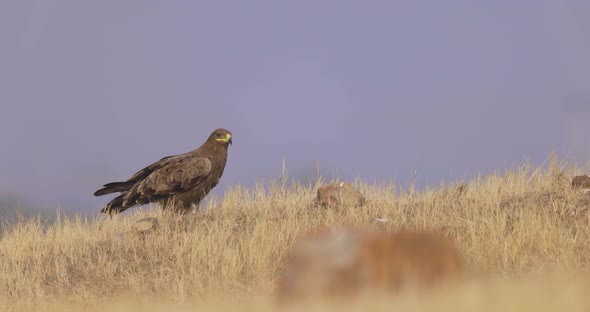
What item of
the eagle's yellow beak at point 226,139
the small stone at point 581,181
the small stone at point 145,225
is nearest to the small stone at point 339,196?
the eagle's yellow beak at point 226,139

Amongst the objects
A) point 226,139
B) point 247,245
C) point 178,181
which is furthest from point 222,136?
point 247,245

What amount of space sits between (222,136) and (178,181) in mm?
1095

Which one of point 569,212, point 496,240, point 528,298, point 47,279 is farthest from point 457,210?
point 528,298

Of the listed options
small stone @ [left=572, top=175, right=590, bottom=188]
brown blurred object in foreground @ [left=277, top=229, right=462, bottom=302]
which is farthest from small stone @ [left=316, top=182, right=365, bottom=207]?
brown blurred object in foreground @ [left=277, top=229, right=462, bottom=302]

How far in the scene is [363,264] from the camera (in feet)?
14.7

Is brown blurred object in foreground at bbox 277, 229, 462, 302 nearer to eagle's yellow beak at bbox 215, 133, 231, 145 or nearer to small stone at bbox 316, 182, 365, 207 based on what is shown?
small stone at bbox 316, 182, 365, 207

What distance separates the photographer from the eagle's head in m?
11.9

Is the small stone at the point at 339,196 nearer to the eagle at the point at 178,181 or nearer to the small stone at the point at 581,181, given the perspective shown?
the eagle at the point at 178,181

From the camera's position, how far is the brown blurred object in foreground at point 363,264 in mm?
4453

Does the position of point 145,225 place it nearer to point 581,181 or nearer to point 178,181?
point 178,181

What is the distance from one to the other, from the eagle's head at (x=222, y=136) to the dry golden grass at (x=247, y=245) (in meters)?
0.89

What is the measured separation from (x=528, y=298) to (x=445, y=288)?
1.93ft

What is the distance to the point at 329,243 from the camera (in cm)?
457

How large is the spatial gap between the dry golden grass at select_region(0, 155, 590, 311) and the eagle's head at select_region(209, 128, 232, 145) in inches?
35.0
